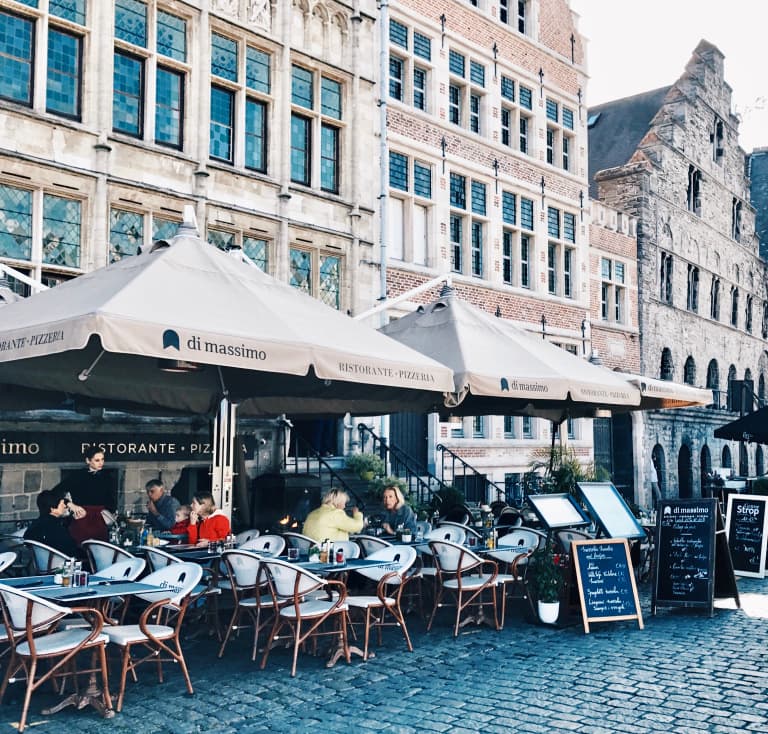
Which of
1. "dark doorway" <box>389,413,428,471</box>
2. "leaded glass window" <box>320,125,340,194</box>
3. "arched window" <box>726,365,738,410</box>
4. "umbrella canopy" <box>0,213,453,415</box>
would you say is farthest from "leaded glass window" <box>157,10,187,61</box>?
"arched window" <box>726,365,738,410</box>

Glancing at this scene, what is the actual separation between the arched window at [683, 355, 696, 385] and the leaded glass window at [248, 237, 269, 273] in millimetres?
18692

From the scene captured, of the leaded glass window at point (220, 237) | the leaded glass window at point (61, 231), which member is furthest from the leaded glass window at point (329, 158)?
the leaded glass window at point (61, 231)

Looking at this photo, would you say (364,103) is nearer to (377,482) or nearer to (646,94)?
(377,482)

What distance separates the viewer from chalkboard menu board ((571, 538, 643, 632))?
29.8 feet

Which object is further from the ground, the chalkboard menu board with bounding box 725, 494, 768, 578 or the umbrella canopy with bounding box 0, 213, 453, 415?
the umbrella canopy with bounding box 0, 213, 453, 415

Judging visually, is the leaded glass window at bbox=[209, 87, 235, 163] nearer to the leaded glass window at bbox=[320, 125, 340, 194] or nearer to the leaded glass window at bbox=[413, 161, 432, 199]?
the leaded glass window at bbox=[320, 125, 340, 194]

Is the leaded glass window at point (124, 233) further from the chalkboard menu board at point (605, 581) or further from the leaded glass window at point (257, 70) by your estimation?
the chalkboard menu board at point (605, 581)

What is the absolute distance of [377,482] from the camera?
15.1 m

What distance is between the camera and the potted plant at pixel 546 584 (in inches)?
→ 366

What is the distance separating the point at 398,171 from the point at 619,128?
17159 millimetres

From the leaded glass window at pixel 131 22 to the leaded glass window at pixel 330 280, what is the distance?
4.81 meters

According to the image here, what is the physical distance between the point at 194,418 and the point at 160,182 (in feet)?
11.9

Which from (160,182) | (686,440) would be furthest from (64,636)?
(686,440)

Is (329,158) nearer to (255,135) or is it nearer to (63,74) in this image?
(255,135)
